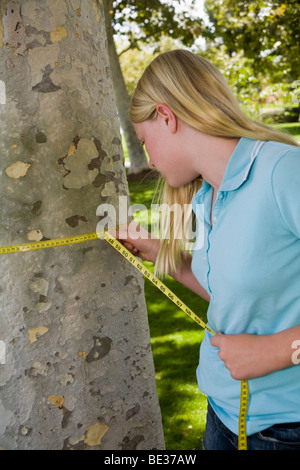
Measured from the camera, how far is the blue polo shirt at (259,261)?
149 centimetres

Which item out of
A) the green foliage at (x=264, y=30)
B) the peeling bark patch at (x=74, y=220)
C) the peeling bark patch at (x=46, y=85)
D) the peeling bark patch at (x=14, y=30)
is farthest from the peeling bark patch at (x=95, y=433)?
the green foliage at (x=264, y=30)

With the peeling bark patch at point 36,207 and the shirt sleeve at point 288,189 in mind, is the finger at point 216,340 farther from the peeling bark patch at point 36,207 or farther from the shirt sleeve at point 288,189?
the peeling bark patch at point 36,207

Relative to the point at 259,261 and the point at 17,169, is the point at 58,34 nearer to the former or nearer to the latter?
the point at 17,169

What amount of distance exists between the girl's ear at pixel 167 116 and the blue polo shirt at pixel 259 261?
245 mm

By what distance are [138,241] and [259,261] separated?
0.75 m

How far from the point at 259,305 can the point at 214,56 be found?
17590 mm

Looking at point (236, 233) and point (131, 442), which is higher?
point (236, 233)

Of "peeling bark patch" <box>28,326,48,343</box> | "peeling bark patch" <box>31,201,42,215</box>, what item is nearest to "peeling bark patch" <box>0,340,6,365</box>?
"peeling bark patch" <box>28,326,48,343</box>

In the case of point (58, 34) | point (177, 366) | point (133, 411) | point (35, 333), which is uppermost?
point (58, 34)

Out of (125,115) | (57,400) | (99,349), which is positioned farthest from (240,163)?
(125,115)

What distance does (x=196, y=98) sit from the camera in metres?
1.72

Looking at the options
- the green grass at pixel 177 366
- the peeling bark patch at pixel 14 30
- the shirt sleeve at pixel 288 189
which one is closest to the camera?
the shirt sleeve at pixel 288 189

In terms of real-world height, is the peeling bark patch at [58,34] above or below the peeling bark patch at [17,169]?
above

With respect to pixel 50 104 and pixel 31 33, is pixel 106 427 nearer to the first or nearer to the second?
pixel 50 104
